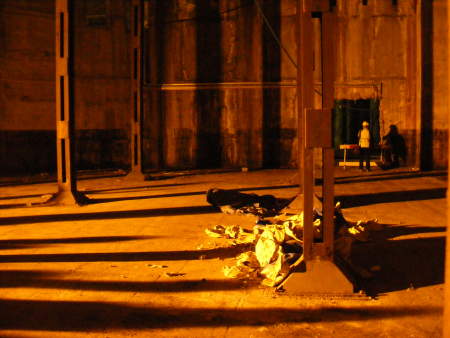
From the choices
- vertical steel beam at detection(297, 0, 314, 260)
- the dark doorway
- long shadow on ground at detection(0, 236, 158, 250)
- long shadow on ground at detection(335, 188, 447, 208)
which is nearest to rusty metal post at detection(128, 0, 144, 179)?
long shadow on ground at detection(335, 188, 447, 208)

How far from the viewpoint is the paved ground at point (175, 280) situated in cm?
420

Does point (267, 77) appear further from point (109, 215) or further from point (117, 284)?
point (117, 284)

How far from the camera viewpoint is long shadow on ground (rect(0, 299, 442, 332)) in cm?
423

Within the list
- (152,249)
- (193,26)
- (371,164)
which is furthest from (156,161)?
(152,249)

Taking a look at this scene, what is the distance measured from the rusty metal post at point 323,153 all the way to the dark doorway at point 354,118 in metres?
14.0

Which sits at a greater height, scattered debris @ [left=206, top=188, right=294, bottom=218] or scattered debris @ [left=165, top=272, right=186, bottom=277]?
scattered debris @ [left=206, top=188, right=294, bottom=218]

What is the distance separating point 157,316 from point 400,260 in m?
3.09

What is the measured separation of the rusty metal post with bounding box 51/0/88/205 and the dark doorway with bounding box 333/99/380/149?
10661 millimetres

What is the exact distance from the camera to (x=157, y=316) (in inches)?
175

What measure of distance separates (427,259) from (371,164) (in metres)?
12.7

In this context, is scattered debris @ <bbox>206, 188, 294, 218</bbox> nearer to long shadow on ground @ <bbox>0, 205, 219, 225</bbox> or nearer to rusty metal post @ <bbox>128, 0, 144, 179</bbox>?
long shadow on ground @ <bbox>0, 205, 219, 225</bbox>

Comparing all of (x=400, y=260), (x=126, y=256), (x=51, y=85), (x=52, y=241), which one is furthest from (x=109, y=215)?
(x=51, y=85)

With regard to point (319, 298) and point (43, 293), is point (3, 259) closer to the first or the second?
point (43, 293)

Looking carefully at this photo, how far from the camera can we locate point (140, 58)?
14.7 m
